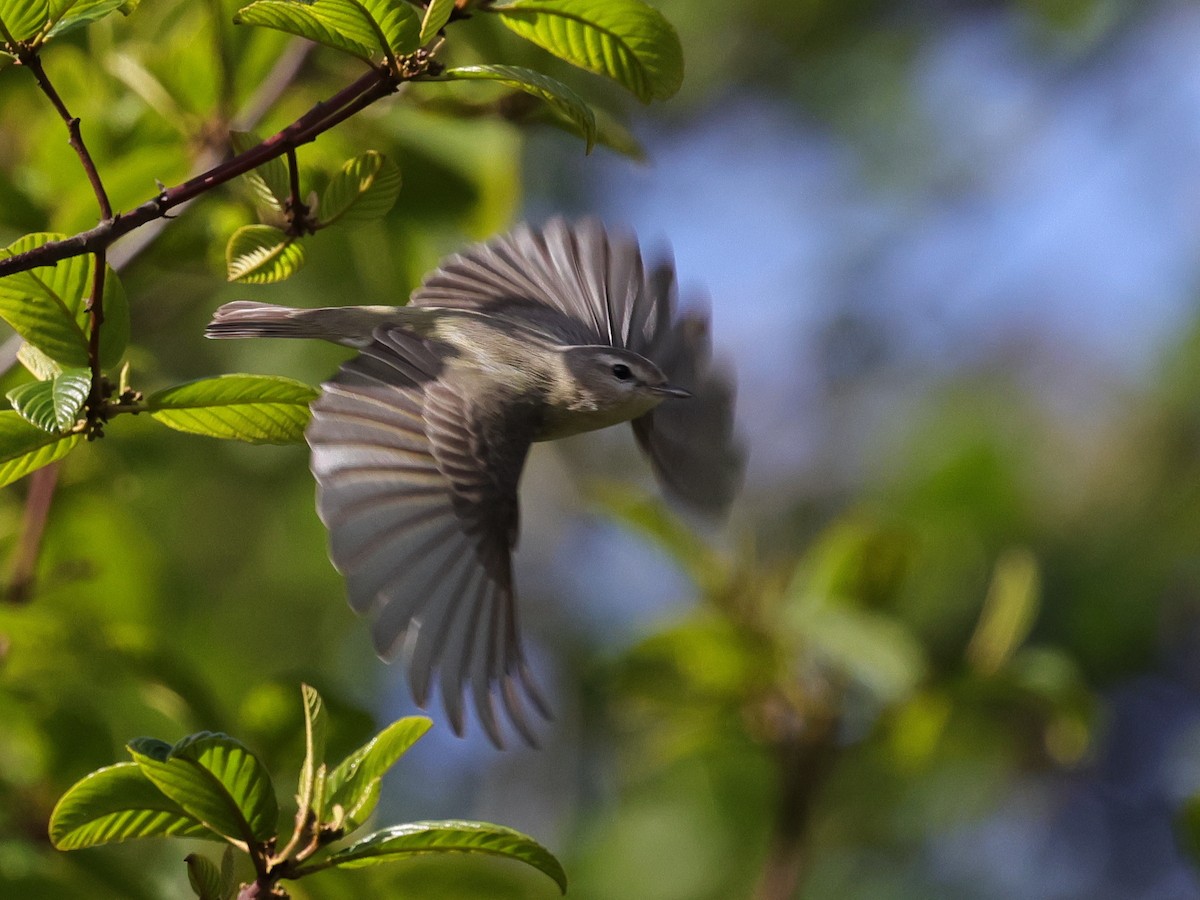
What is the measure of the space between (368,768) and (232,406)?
1.45 feet

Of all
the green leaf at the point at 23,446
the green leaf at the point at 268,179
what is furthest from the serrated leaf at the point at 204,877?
the green leaf at the point at 268,179

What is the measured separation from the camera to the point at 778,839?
2.71m

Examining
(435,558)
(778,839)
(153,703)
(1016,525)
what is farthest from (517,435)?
(1016,525)

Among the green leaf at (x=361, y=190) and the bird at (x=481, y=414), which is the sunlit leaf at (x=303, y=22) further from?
the bird at (x=481, y=414)

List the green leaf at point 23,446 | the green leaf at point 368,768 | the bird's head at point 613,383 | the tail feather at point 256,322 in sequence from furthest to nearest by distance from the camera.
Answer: the bird's head at point 613,383 → the tail feather at point 256,322 → the green leaf at point 368,768 → the green leaf at point 23,446

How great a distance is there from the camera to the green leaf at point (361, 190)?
5.53ft

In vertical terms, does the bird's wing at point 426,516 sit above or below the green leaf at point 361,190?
below

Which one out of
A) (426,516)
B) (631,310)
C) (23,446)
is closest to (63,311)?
(23,446)

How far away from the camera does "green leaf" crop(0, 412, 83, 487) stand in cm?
148

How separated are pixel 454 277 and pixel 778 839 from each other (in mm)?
1240

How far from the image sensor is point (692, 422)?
2.93m

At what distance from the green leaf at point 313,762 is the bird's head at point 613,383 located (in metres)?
1.02

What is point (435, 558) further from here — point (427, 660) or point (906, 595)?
point (906, 595)

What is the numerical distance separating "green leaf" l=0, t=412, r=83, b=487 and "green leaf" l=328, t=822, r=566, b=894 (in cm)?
53
